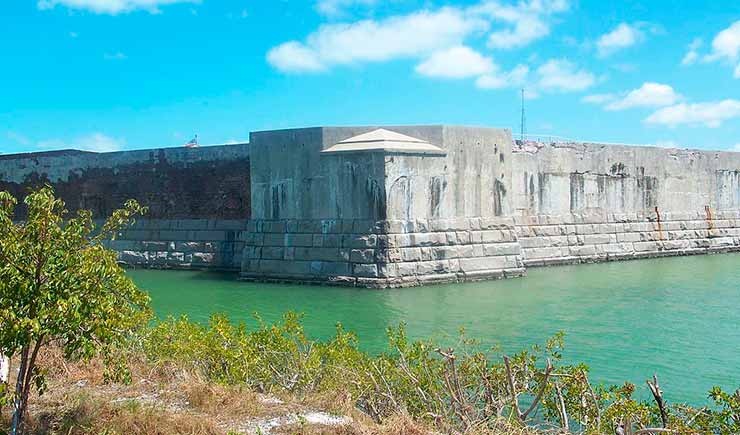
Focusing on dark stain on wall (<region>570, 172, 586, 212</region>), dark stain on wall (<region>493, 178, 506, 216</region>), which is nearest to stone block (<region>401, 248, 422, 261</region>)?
dark stain on wall (<region>493, 178, 506, 216</region>)

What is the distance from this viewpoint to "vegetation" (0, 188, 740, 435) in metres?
4.48

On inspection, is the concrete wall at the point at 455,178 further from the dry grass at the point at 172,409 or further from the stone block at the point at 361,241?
the dry grass at the point at 172,409

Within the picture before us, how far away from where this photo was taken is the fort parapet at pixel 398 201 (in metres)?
15.2

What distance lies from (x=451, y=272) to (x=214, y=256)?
24.1 ft

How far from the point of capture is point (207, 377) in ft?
20.9

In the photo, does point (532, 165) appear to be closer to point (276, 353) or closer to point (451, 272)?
point (451, 272)

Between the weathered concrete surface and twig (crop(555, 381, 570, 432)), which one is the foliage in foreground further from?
the weathered concrete surface

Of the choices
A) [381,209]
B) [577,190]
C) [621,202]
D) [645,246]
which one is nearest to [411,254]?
[381,209]

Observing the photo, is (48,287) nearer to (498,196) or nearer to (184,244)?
(498,196)

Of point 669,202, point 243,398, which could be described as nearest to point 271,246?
point 243,398

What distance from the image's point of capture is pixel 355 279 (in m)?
14.9

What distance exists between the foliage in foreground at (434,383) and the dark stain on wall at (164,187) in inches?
484

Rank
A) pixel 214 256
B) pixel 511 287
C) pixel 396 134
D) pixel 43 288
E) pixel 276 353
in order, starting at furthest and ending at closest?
pixel 214 256 → pixel 396 134 → pixel 511 287 → pixel 276 353 → pixel 43 288

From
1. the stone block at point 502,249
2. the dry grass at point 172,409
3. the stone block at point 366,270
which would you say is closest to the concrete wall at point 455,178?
the stone block at point 502,249
